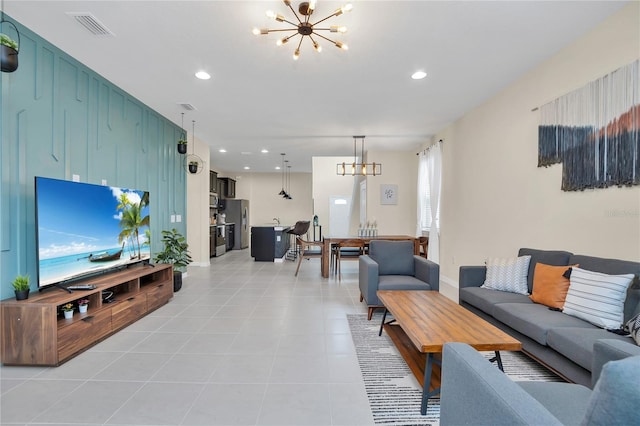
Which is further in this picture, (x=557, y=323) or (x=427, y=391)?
(x=557, y=323)

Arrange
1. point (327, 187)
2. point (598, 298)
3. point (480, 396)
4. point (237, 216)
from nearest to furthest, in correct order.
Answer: point (480, 396)
point (598, 298)
point (327, 187)
point (237, 216)

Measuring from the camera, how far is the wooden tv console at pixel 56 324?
2258 mm

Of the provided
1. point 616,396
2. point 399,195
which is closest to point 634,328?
point 616,396

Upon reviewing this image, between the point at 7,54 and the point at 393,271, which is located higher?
the point at 7,54

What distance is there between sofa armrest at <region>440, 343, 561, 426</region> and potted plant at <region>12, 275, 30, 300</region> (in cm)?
314

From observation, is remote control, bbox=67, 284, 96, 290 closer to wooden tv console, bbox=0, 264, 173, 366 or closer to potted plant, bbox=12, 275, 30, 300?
wooden tv console, bbox=0, 264, 173, 366

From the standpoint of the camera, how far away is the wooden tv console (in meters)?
2.26

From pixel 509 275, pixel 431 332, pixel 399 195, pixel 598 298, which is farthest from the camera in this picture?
pixel 399 195

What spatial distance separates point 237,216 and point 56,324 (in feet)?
26.1

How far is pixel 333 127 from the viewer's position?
5.36 meters

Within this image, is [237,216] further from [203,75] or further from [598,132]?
[598,132]

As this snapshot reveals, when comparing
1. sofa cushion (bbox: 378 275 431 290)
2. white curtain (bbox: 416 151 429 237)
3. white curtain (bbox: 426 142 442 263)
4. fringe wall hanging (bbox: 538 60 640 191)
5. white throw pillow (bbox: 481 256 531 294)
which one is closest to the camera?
fringe wall hanging (bbox: 538 60 640 191)

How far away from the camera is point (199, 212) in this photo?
661 cm

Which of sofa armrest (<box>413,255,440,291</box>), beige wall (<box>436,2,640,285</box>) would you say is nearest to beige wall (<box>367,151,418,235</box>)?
beige wall (<box>436,2,640,285</box>)
